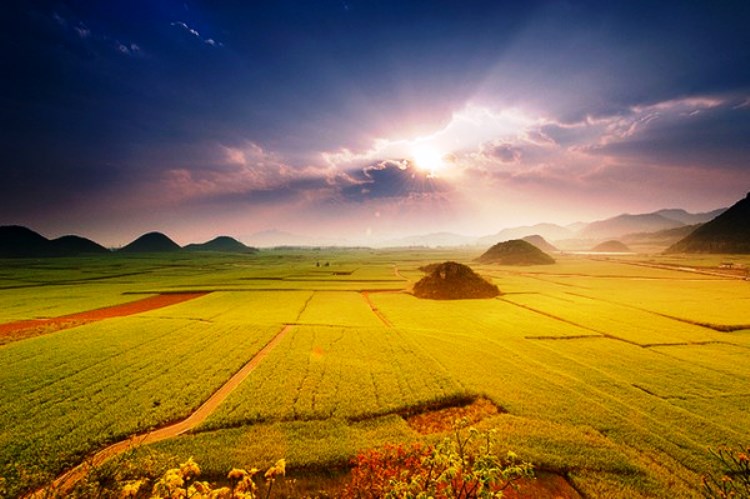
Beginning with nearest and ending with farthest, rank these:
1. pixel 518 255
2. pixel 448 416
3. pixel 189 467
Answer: pixel 189 467
pixel 448 416
pixel 518 255

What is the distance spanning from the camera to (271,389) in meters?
16.9

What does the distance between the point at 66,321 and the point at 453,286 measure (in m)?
55.0

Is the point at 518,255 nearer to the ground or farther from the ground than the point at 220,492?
farther from the ground

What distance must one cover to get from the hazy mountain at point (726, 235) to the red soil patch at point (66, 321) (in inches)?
8347

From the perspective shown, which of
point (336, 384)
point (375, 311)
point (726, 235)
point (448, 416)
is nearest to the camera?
point (448, 416)

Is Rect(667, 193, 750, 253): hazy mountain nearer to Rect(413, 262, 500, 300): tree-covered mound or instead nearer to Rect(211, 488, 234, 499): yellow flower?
Rect(413, 262, 500, 300): tree-covered mound

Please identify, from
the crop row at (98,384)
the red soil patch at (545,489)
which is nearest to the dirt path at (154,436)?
the crop row at (98,384)

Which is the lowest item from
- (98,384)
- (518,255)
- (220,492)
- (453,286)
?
(98,384)

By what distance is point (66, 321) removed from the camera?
3553 centimetres

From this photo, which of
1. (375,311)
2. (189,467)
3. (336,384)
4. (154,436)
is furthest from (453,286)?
(189,467)

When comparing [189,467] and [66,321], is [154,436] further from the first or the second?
[66,321]

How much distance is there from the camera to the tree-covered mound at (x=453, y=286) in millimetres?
51562

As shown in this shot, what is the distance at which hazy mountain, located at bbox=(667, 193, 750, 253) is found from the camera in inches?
5162

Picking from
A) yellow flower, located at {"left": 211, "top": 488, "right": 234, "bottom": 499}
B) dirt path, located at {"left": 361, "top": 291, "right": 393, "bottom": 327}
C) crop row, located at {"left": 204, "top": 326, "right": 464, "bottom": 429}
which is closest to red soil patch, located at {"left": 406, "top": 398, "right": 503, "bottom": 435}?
crop row, located at {"left": 204, "top": 326, "right": 464, "bottom": 429}
